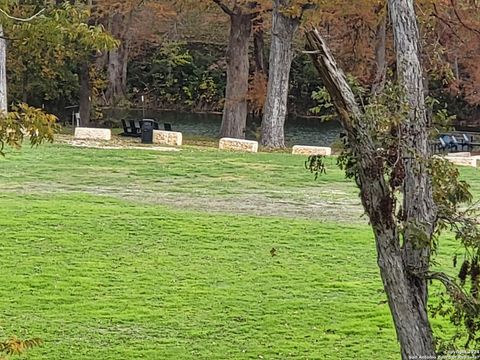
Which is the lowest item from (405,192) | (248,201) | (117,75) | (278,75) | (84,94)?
(248,201)

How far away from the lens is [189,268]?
32.7ft

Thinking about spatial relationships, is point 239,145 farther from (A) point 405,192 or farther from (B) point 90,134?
(A) point 405,192

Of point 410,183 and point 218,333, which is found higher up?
point 410,183

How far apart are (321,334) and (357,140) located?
3689 mm

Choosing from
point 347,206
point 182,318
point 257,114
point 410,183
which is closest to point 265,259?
point 182,318

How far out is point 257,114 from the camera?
4281cm

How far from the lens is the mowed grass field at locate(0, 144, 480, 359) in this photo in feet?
25.2

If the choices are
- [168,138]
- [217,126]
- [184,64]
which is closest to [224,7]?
[168,138]

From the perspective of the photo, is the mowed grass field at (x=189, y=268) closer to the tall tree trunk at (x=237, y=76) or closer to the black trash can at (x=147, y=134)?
the black trash can at (x=147, y=134)

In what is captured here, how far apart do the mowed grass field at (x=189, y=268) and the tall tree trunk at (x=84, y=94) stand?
14658 mm

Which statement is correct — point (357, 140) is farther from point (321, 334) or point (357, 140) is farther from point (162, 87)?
point (162, 87)

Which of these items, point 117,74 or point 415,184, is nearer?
point 415,184

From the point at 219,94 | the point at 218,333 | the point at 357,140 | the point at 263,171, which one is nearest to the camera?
the point at 357,140

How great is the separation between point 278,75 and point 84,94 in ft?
26.0
